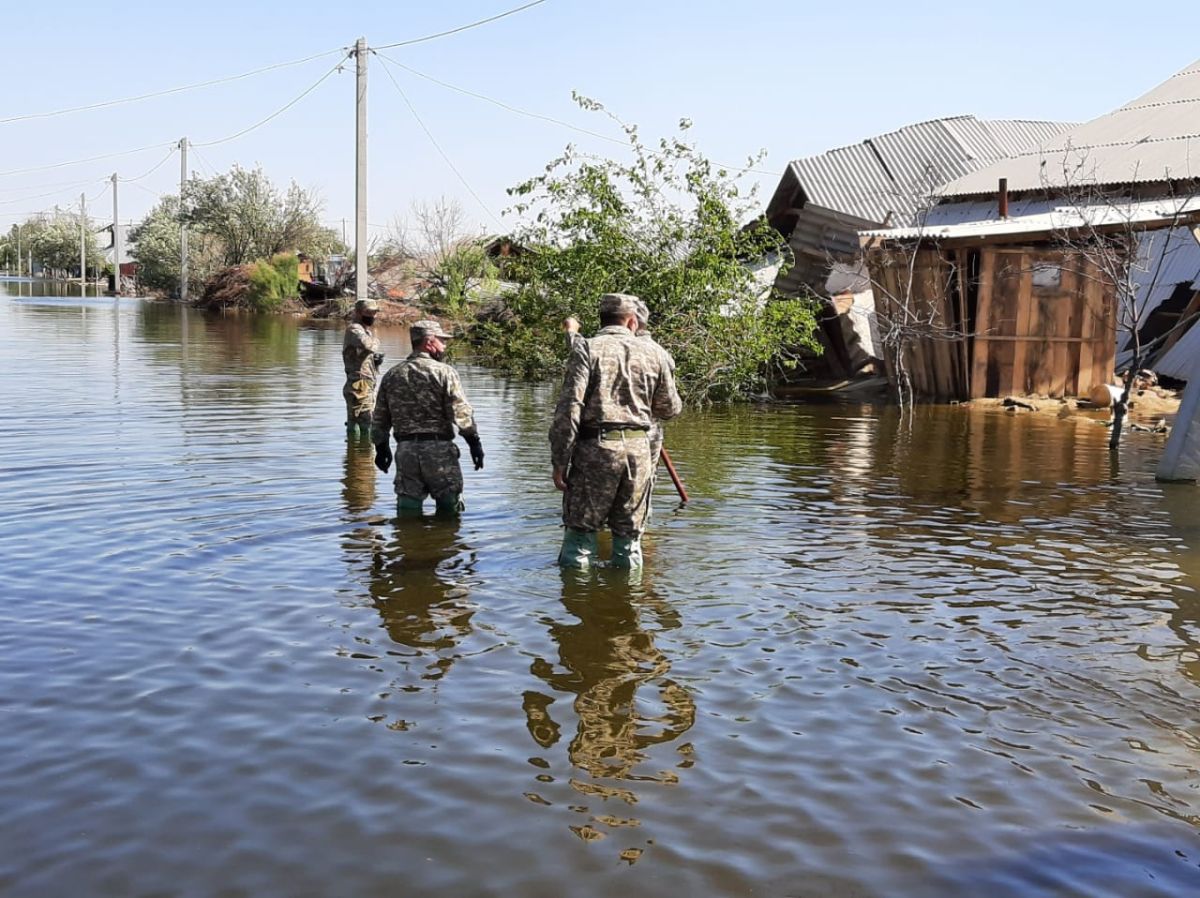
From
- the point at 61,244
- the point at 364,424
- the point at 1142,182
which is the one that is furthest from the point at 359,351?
the point at 61,244

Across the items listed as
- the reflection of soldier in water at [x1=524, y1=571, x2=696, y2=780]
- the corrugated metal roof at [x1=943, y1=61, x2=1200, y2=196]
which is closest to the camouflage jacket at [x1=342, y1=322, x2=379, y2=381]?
the reflection of soldier in water at [x1=524, y1=571, x2=696, y2=780]

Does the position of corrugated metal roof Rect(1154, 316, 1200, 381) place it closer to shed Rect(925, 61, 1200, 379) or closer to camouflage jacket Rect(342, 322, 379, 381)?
shed Rect(925, 61, 1200, 379)

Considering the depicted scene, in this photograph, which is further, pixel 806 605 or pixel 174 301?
pixel 174 301

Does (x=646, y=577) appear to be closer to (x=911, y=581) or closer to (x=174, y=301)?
(x=911, y=581)

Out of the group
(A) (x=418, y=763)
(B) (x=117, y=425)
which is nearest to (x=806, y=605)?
(A) (x=418, y=763)

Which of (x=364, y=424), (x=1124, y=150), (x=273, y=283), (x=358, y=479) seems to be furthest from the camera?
(x=273, y=283)

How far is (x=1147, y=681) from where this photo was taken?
6.27 metres

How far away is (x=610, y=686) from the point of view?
241 inches

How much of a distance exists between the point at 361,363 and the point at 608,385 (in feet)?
21.3

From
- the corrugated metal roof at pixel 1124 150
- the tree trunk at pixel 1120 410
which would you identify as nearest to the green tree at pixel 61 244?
the corrugated metal roof at pixel 1124 150

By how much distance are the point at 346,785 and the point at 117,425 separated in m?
12.1

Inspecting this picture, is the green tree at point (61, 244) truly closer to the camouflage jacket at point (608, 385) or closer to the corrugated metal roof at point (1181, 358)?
the corrugated metal roof at point (1181, 358)

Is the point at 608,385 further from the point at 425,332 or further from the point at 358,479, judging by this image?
the point at 358,479

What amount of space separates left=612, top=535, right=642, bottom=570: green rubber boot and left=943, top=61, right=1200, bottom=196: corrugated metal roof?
1622 centimetres
